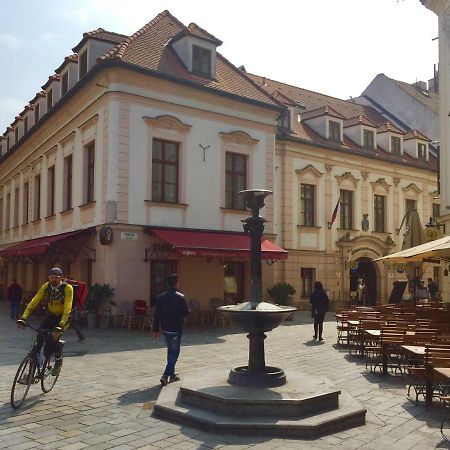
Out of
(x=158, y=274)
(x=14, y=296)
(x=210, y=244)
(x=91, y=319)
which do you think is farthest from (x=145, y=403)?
(x=14, y=296)

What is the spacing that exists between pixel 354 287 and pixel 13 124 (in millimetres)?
22804

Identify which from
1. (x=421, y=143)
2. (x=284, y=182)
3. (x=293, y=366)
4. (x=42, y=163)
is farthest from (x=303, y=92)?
(x=293, y=366)

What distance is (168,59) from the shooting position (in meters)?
20.5

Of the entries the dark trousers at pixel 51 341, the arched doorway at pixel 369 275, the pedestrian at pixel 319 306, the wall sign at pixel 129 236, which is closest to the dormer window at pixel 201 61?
the wall sign at pixel 129 236

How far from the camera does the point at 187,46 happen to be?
20938mm

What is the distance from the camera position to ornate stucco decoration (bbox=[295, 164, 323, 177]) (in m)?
26.7

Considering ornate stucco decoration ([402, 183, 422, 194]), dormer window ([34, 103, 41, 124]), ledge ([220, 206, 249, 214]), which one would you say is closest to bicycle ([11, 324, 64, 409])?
ledge ([220, 206, 249, 214])

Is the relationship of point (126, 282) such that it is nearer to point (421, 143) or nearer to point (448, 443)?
point (448, 443)

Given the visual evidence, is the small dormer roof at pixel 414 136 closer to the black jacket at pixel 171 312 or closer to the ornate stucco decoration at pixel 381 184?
the ornate stucco decoration at pixel 381 184

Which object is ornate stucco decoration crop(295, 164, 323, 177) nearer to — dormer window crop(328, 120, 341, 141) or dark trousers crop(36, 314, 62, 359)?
dormer window crop(328, 120, 341, 141)

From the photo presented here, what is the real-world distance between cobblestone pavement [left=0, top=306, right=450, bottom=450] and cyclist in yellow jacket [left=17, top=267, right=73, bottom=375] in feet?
2.30

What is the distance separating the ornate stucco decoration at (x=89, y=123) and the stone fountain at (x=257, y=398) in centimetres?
1252

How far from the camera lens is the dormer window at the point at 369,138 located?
101ft

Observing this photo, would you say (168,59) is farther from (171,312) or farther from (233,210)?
(171,312)
